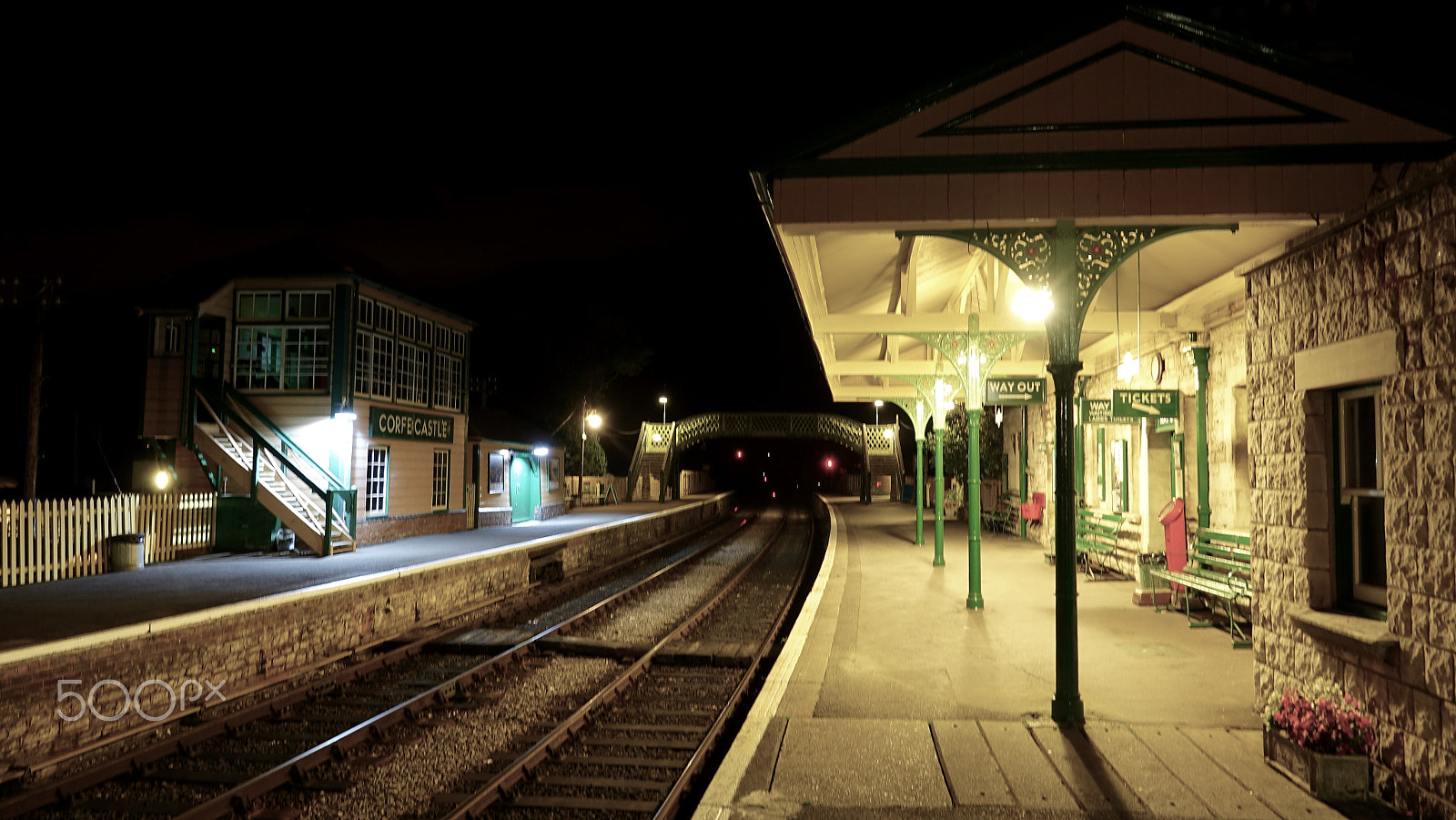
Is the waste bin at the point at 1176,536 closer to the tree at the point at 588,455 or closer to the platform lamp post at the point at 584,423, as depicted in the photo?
the platform lamp post at the point at 584,423

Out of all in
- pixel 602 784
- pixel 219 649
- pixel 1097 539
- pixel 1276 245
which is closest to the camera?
A: pixel 602 784

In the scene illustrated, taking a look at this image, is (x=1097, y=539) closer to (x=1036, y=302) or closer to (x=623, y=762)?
(x=1036, y=302)

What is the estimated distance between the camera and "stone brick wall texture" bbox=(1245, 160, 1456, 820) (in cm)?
406

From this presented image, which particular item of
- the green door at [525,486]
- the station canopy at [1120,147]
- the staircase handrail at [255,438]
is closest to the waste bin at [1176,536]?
the station canopy at [1120,147]

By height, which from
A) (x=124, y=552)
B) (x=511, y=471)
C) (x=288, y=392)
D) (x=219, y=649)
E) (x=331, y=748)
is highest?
(x=288, y=392)

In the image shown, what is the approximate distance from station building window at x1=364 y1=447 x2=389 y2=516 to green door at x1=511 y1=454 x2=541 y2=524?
29.1ft

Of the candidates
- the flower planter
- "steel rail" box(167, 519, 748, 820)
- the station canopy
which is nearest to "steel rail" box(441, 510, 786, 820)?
"steel rail" box(167, 519, 748, 820)

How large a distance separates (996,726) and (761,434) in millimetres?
48169

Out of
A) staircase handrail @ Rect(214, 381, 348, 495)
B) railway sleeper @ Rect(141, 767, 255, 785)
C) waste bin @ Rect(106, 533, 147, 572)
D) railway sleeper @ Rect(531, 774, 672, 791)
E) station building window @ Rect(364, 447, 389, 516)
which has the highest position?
staircase handrail @ Rect(214, 381, 348, 495)

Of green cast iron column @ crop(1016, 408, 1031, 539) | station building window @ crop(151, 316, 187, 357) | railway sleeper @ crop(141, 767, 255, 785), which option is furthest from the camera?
green cast iron column @ crop(1016, 408, 1031, 539)

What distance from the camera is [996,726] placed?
568cm

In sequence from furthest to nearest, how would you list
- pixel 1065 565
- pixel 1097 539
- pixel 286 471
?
pixel 286 471
pixel 1097 539
pixel 1065 565

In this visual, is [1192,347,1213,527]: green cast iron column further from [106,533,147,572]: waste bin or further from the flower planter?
[106,533,147,572]: waste bin

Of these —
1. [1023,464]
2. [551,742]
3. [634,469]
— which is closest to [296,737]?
[551,742]
